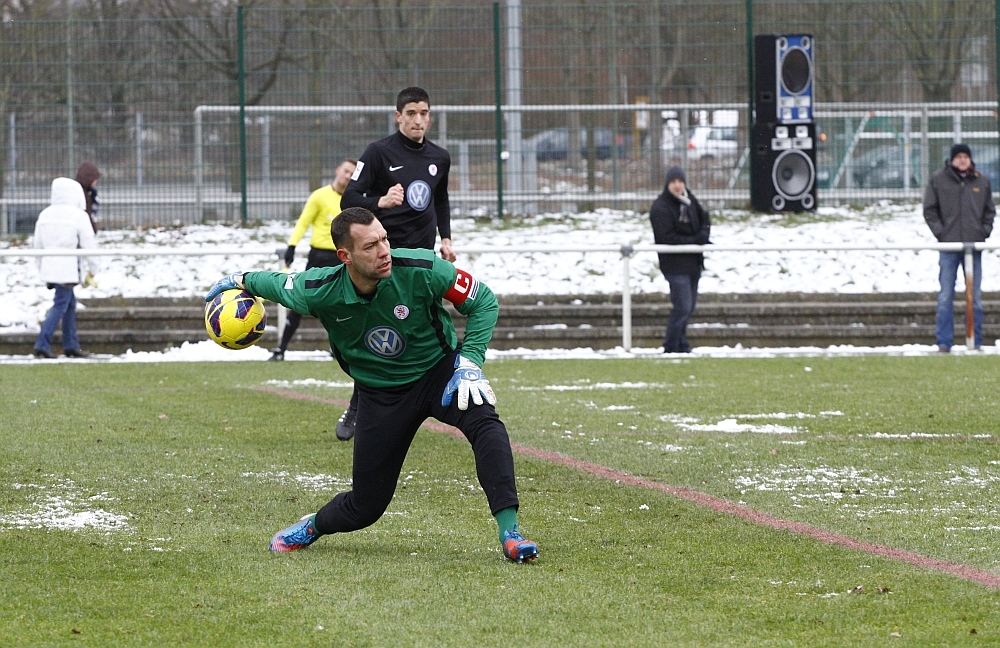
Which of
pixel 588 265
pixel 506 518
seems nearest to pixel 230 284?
pixel 506 518

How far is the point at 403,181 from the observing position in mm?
8258

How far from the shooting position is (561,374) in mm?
13062

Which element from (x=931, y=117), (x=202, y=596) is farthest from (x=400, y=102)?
(x=931, y=117)

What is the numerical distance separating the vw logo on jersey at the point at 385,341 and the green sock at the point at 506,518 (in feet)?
2.49

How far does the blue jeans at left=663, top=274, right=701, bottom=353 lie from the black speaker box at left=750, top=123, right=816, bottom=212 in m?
5.80

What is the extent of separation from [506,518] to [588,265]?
12.3 meters

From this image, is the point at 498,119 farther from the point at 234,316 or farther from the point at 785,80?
the point at 234,316

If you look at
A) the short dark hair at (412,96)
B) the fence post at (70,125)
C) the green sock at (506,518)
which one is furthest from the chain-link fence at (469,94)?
the green sock at (506,518)

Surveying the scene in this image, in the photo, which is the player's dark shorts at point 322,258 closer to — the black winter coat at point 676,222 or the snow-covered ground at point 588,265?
the snow-covered ground at point 588,265

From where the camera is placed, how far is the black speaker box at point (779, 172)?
65.5ft

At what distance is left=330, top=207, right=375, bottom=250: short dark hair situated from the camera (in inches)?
212

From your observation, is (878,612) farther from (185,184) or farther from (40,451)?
(185,184)

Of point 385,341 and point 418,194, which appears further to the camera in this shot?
point 418,194

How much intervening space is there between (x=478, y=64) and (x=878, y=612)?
16723mm
